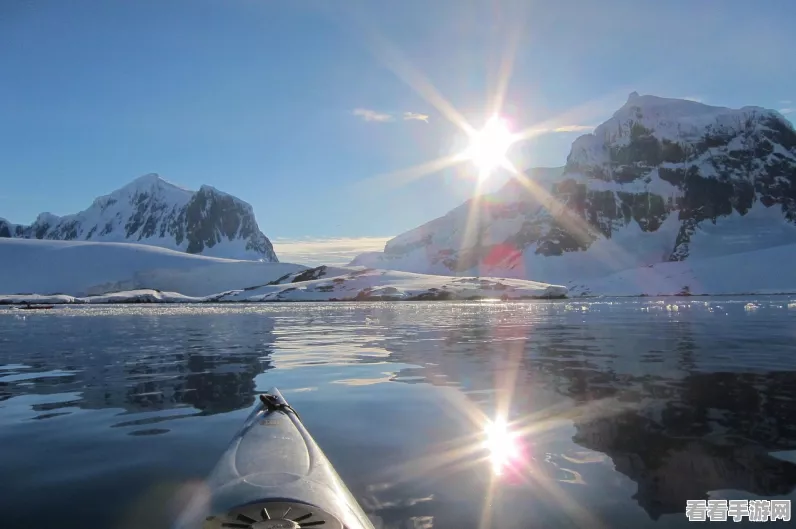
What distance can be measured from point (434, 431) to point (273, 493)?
4.25 meters

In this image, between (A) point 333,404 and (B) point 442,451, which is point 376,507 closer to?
(B) point 442,451

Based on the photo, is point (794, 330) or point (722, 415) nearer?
point (722, 415)

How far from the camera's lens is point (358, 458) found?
7.36 meters

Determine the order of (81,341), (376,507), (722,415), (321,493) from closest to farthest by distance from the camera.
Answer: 1. (321,493)
2. (376,507)
3. (722,415)
4. (81,341)

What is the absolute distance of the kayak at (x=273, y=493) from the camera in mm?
4551

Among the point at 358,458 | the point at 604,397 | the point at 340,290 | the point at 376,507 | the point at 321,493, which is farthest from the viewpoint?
the point at 340,290

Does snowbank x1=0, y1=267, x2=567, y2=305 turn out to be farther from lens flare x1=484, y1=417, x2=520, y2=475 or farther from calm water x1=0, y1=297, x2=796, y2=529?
lens flare x1=484, y1=417, x2=520, y2=475

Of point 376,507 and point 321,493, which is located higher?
point 321,493

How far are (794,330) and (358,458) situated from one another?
93.3 feet

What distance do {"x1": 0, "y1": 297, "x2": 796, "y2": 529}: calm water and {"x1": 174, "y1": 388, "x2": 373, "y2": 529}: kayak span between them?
0.51 metres

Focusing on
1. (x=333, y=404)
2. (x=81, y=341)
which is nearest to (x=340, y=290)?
(x=81, y=341)

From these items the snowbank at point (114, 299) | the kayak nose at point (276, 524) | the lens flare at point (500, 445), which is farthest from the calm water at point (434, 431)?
the snowbank at point (114, 299)

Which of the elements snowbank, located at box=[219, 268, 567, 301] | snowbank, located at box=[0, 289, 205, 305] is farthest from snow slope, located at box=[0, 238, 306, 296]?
snowbank, located at box=[219, 268, 567, 301]

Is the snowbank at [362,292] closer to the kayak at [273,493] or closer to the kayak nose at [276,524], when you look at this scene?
the kayak at [273,493]
